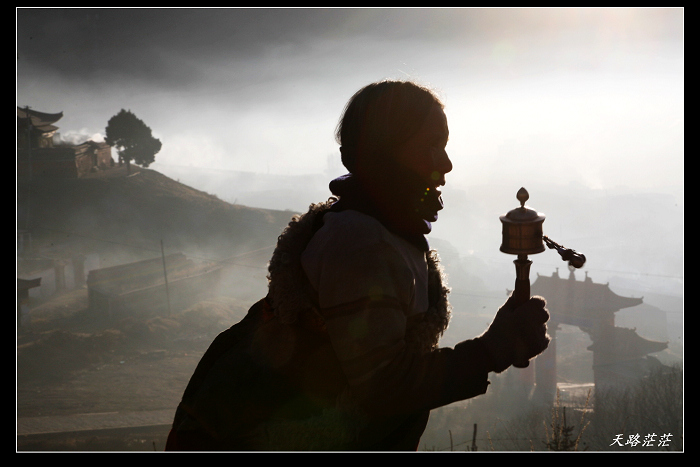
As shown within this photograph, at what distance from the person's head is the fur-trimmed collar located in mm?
311

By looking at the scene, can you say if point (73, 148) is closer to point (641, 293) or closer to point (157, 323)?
point (157, 323)

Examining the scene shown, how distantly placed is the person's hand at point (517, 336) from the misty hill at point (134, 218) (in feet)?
149

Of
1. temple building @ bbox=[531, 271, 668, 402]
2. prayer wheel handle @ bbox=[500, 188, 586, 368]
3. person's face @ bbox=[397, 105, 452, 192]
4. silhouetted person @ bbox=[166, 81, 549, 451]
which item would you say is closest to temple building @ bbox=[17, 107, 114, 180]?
temple building @ bbox=[531, 271, 668, 402]

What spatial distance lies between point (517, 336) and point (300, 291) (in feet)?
2.74

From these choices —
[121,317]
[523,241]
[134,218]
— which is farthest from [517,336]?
[134,218]

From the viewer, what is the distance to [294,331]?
1.89m

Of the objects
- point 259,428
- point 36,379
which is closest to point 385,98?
point 259,428

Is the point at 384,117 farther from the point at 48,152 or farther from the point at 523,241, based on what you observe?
the point at 48,152

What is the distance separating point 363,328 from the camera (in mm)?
1535

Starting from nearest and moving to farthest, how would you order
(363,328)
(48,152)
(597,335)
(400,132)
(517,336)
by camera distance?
(363,328), (517,336), (400,132), (597,335), (48,152)

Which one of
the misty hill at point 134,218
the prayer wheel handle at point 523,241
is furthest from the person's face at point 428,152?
the misty hill at point 134,218

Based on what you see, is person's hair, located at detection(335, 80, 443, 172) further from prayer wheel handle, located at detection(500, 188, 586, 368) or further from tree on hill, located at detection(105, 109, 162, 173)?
tree on hill, located at detection(105, 109, 162, 173)

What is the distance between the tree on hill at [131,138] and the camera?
44.8 meters

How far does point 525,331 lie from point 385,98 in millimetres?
1038
